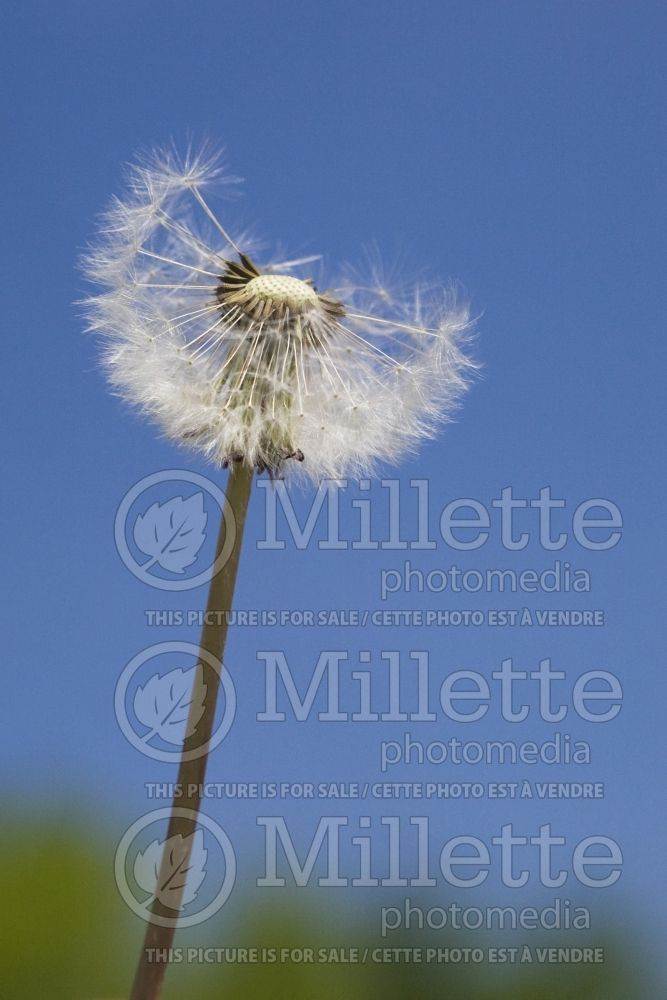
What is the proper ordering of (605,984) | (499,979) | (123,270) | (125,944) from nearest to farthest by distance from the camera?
(123,270), (125,944), (499,979), (605,984)

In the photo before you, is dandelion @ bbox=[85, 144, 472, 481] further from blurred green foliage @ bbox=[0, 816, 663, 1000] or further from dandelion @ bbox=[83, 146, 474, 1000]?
blurred green foliage @ bbox=[0, 816, 663, 1000]

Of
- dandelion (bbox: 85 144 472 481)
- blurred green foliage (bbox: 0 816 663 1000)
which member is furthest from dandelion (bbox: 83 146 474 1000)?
blurred green foliage (bbox: 0 816 663 1000)

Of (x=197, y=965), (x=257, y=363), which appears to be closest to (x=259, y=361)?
(x=257, y=363)

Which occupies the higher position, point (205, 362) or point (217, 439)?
point (205, 362)

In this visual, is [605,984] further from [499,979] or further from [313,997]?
[313,997]

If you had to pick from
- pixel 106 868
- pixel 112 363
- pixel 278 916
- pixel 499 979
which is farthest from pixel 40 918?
pixel 112 363

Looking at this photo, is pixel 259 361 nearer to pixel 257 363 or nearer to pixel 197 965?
pixel 257 363
